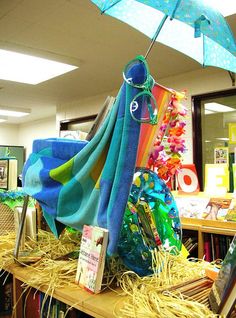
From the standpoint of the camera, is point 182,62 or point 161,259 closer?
point 161,259

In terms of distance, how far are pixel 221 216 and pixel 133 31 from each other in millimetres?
1666

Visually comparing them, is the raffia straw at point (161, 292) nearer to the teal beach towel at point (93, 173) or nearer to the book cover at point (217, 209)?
the teal beach towel at point (93, 173)

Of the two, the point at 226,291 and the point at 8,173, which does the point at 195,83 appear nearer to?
the point at 8,173

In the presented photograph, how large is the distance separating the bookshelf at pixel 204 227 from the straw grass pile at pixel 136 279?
106cm

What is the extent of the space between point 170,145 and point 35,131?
6.36 m

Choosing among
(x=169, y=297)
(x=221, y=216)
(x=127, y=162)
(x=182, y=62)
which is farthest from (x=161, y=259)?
(x=182, y=62)

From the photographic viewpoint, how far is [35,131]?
25.8 feet

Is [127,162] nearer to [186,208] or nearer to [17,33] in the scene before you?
[186,208]

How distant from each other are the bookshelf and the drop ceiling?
1617 mm

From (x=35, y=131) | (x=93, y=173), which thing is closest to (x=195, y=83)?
(x=93, y=173)

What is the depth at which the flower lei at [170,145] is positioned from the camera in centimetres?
155

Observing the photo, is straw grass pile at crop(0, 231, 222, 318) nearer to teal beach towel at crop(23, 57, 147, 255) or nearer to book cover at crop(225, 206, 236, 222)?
teal beach towel at crop(23, 57, 147, 255)

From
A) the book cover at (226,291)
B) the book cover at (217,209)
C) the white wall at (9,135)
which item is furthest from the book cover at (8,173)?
the white wall at (9,135)

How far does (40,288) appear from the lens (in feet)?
3.56
